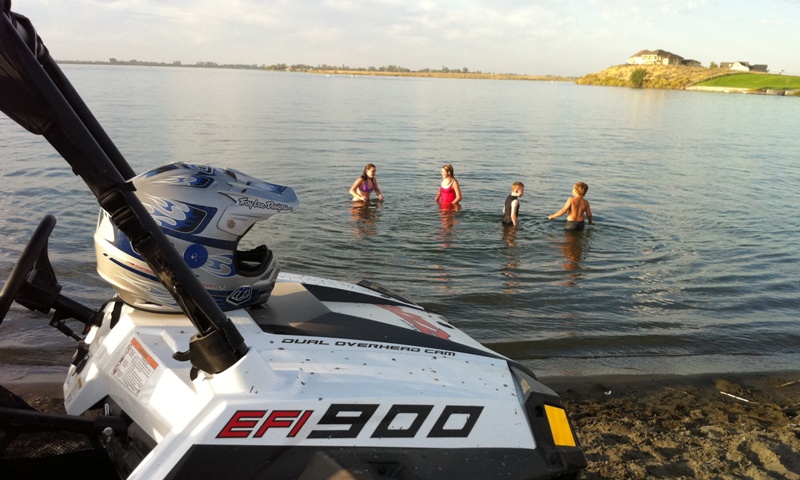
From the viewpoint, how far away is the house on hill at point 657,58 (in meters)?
163

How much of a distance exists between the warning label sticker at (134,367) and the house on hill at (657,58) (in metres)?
175

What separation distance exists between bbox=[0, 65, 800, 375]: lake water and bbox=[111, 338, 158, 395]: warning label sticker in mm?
4292

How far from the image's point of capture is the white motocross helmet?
9.80 ft

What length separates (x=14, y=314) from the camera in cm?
779

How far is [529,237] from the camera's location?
13.2 meters

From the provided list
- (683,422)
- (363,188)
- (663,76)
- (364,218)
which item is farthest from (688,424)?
(663,76)

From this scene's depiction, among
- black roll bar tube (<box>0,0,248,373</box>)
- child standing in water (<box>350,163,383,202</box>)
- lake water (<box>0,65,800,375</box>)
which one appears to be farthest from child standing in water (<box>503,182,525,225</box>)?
black roll bar tube (<box>0,0,248,373</box>)

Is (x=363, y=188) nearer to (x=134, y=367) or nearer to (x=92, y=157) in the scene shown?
(x=134, y=367)

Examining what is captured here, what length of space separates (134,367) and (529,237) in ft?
36.1

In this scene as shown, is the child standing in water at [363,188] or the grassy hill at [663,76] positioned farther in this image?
the grassy hill at [663,76]

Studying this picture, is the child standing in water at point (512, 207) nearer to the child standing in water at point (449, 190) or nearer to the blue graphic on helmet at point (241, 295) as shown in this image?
the child standing in water at point (449, 190)

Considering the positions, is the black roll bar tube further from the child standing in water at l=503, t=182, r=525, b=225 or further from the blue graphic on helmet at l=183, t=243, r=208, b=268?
the child standing in water at l=503, t=182, r=525, b=225

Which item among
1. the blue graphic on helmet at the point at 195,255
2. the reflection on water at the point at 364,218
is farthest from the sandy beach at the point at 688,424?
the reflection on water at the point at 364,218

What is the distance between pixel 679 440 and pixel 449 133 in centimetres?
2778
